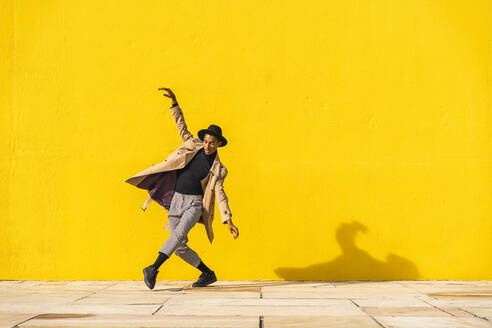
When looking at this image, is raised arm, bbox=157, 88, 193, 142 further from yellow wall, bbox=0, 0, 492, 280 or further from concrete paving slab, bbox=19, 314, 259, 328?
concrete paving slab, bbox=19, 314, 259, 328

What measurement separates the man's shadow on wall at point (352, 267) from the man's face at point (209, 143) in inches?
70.9

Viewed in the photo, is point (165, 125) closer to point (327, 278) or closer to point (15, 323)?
point (327, 278)

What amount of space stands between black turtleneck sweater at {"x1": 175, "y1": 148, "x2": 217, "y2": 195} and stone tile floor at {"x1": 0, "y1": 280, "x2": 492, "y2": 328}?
41.2 inches

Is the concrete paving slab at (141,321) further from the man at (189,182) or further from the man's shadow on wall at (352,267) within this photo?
the man's shadow on wall at (352,267)

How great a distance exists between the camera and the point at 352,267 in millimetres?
6828

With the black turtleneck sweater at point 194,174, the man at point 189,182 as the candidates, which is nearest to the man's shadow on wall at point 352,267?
the man at point 189,182

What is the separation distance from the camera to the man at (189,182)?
19.3ft

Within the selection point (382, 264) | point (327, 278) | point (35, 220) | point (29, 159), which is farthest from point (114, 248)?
point (382, 264)

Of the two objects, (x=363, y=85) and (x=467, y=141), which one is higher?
(x=363, y=85)

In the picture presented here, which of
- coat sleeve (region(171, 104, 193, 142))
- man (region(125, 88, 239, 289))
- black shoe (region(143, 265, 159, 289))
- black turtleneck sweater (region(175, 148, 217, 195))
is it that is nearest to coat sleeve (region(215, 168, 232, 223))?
man (region(125, 88, 239, 289))

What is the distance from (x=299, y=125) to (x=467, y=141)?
2047 millimetres

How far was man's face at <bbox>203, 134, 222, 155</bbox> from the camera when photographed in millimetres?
5848

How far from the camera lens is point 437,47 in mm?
6945

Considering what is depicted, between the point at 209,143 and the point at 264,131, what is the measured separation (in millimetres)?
1189
